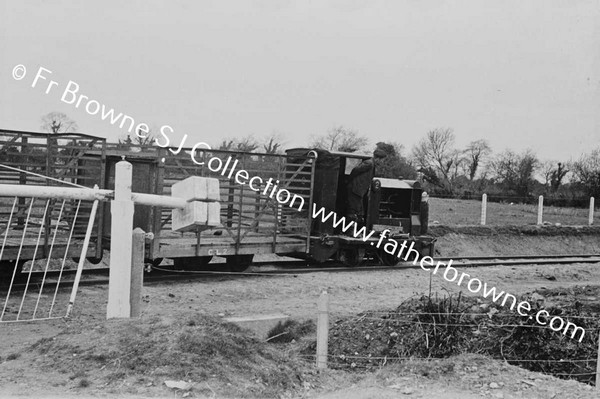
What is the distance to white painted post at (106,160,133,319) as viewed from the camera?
5.19m

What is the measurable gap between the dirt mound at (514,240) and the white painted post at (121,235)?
15660mm

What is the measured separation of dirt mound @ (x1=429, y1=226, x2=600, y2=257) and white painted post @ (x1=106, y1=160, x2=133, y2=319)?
51.4 feet

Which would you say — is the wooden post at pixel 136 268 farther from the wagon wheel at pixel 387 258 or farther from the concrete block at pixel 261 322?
the wagon wheel at pixel 387 258

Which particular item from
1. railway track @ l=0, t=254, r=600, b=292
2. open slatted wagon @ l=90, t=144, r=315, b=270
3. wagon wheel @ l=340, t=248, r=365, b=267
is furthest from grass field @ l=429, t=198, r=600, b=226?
open slatted wagon @ l=90, t=144, r=315, b=270

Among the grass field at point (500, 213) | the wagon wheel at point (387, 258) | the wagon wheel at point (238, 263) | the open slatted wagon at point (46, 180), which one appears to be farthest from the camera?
the grass field at point (500, 213)

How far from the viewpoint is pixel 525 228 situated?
24.4 meters

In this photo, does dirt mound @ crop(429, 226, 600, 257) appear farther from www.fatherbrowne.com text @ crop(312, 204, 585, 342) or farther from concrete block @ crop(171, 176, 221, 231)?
concrete block @ crop(171, 176, 221, 231)

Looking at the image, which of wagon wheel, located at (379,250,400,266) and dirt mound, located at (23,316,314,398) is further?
wagon wheel, located at (379,250,400,266)

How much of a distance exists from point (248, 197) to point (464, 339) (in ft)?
23.0

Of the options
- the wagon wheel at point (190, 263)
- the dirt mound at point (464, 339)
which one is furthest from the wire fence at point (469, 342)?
the wagon wheel at point (190, 263)

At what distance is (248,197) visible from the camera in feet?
42.4

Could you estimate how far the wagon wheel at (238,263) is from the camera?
13.3 meters

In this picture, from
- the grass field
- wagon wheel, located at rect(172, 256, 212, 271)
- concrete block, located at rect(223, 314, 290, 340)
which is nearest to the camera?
concrete block, located at rect(223, 314, 290, 340)

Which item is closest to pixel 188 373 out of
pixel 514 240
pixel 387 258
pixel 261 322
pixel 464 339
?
pixel 464 339
